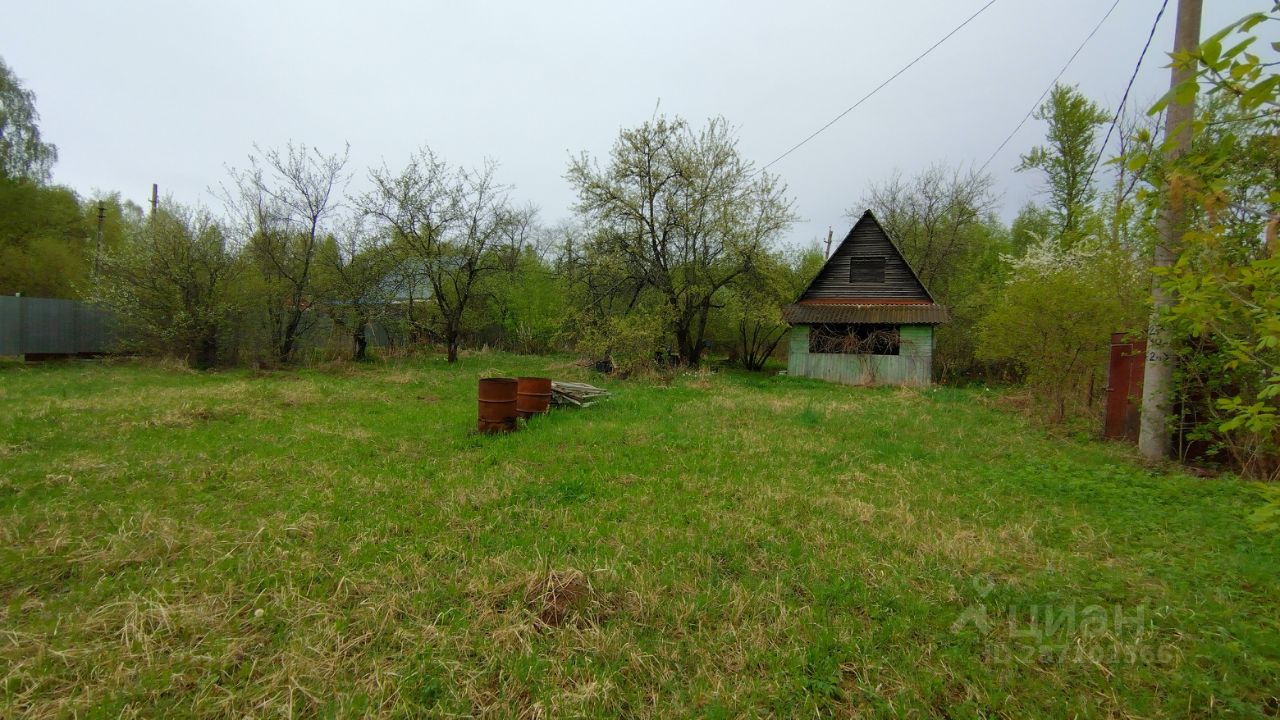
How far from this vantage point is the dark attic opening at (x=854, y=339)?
17.0 meters

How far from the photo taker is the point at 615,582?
3.28 metres

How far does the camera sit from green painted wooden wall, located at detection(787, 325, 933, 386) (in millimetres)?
16500

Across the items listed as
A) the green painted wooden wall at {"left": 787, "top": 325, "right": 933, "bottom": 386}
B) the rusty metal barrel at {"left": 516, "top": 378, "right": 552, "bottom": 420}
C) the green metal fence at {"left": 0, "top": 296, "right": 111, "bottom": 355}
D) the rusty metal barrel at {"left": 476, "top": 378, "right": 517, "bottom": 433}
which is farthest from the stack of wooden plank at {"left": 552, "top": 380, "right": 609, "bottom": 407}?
the green metal fence at {"left": 0, "top": 296, "right": 111, "bottom": 355}

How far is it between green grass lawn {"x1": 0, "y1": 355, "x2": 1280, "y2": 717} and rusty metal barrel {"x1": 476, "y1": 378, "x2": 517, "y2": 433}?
32.1 inches

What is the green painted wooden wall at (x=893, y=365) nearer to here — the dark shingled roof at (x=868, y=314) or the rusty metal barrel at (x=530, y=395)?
the dark shingled roof at (x=868, y=314)

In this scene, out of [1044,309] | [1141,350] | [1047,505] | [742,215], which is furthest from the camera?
[742,215]

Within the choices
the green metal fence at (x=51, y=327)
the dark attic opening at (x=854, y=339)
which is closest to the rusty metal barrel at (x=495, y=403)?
the dark attic opening at (x=854, y=339)

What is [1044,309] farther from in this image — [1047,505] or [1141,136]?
[1141,136]

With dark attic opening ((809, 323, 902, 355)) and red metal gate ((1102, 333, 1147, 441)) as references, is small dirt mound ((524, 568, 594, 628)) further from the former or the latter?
dark attic opening ((809, 323, 902, 355))

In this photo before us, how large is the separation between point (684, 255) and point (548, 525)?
15.0m

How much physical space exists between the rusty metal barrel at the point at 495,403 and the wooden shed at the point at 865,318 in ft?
41.4

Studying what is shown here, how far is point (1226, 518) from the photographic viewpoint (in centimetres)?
438

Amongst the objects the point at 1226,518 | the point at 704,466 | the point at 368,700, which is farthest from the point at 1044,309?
the point at 368,700

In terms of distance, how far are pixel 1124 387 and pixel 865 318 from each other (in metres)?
9.71
